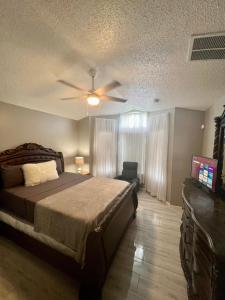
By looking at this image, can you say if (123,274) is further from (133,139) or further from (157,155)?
(133,139)

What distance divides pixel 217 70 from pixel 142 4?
4.52 ft

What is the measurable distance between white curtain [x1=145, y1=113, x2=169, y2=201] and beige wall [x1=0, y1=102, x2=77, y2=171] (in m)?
2.58

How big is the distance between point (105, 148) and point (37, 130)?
7.03 feet

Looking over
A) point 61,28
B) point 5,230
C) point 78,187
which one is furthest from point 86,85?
point 5,230

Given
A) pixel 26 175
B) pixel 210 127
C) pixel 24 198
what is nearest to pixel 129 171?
pixel 210 127

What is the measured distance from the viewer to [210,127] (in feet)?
9.93

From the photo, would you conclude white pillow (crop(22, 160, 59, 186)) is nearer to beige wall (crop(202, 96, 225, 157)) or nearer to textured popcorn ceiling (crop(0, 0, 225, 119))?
textured popcorn ceiling (crop(0, 0, 225, 119))

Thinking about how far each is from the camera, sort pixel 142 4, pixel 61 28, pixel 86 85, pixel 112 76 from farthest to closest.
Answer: pixel 86 85 → pixel 112 76 → pixel 61 28 → pixel 142 4

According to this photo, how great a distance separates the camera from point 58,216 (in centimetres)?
172

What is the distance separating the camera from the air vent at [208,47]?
4.56 ft

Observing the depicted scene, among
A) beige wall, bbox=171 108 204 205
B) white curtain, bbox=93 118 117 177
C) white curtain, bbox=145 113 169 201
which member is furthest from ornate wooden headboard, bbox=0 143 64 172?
beige wall, bbox=171 108 204 205

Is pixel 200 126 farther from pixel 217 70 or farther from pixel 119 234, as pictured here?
pixel 119 234

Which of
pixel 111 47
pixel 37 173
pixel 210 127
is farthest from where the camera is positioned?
pixel 210 127

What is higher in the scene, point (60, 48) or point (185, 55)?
point (60, 48)
